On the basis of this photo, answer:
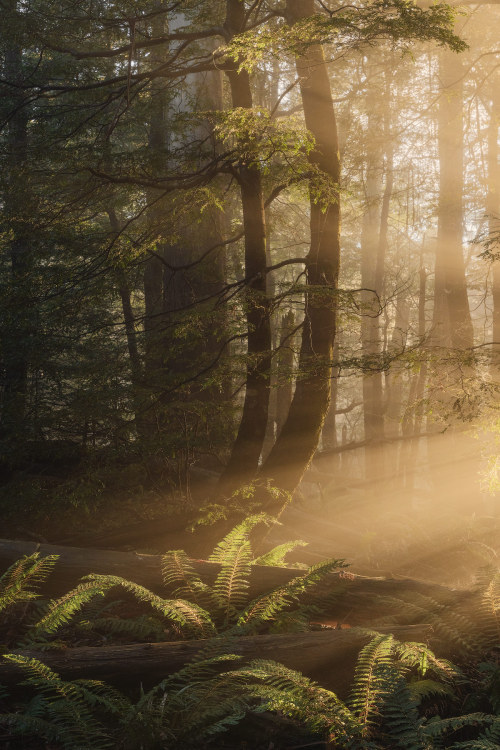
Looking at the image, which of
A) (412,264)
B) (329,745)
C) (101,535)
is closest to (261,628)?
(329,745)

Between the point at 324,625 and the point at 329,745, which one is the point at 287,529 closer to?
the point at 324,625

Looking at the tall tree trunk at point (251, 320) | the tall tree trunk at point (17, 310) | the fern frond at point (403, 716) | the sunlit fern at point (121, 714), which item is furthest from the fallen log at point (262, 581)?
the tall tree trunk at point (17, 310)

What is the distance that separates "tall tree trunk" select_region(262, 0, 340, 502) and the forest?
0.04 metres

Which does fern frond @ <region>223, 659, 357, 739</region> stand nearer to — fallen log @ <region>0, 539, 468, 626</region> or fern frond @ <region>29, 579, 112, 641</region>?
fern frond @ <region>29, 579, 112, 641</region>

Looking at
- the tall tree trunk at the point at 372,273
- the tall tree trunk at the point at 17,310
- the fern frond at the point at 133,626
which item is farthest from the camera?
the tall tree trunk at the point at 372,273

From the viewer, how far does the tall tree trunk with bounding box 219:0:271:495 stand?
847cm

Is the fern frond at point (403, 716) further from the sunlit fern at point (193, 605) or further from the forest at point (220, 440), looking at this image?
the sunlit fern at point (193, 605)

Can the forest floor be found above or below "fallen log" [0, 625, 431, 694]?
below

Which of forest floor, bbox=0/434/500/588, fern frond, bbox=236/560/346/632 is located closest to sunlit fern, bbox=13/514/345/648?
fern frond, bbox=236/560/346/632

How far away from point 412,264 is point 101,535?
30.0 m

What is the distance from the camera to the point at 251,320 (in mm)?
8680

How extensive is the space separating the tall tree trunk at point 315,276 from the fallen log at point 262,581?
2.66 meters

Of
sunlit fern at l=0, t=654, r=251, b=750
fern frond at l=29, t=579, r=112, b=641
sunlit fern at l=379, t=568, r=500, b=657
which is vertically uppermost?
fern frond at l=29, t=579, r=112, b=641

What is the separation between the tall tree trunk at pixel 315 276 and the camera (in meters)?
8.33
